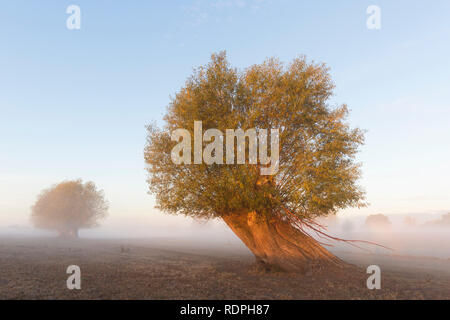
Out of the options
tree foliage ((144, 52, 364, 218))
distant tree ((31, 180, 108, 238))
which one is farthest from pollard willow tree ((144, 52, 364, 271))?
distant tree ((31, 180, 108, 238))

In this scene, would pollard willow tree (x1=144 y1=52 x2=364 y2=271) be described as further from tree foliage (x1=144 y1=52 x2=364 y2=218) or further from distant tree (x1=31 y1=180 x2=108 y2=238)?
distant tree (x1=31 y1=180 x2=108 y2=238)

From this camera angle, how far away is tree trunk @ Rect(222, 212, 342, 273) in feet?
69.9

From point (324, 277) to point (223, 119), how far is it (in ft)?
47.5

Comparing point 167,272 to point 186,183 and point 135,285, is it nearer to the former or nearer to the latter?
point 135,285

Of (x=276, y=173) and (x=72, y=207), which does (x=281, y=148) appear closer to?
(x=276, y=173)

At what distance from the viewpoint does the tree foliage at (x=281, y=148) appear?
19.4m

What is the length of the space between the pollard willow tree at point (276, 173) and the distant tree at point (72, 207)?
6726 centimetres

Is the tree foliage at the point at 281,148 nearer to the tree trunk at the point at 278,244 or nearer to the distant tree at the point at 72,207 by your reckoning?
the tree trunk at the point at 278,244

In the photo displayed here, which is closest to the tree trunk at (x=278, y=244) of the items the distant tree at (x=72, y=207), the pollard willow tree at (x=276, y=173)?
the pollard willow tree at (x=276, y=173)

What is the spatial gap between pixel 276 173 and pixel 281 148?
2.15 meters

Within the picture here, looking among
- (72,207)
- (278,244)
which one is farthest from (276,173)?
(72,207)

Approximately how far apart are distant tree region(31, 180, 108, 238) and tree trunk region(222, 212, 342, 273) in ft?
234

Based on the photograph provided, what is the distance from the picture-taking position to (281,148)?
21297 mm
